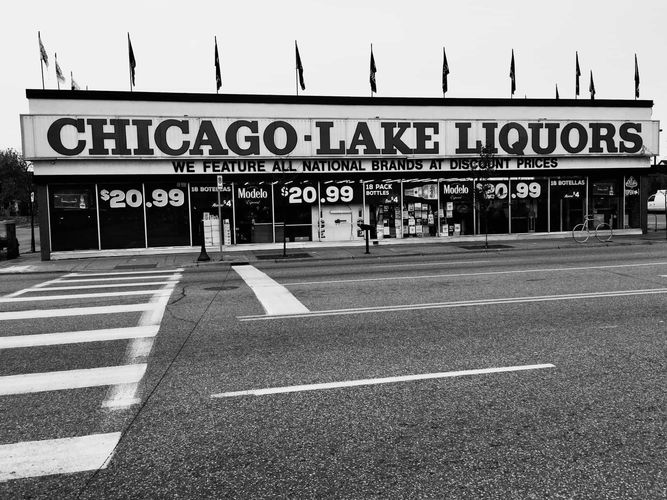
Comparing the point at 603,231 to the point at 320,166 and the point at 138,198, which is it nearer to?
the point at 320,166

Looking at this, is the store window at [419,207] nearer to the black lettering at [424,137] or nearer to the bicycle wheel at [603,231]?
the black lettering at [424,137]

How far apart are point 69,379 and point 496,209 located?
2303 cm

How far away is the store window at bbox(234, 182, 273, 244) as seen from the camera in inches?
950

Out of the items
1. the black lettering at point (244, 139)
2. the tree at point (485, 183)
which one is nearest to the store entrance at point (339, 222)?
the black lettering at point (244, 139)

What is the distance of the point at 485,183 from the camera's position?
999 inches

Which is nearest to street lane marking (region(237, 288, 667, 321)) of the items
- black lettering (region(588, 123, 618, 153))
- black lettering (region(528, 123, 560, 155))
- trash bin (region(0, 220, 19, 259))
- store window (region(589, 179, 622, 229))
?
black lettering (region(528, 123, 560, 155))

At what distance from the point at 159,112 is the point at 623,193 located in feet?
68.8

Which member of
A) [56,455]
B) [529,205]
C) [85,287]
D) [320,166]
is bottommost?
[56,455]

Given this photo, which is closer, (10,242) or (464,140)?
(10,242)

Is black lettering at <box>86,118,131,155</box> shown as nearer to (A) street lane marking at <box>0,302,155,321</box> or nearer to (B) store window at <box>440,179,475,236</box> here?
(B) store window at <box>440,179,475,236</box>

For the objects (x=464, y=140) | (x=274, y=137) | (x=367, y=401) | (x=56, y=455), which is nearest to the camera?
(x=56, y=455)

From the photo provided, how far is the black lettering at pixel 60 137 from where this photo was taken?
72.6 ft

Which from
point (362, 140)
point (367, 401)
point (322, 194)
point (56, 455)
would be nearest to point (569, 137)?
point (362, 140)

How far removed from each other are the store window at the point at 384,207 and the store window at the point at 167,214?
24.8ft
